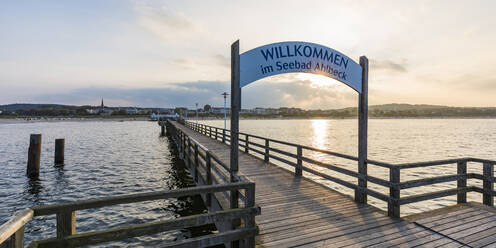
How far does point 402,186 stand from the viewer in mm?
5277

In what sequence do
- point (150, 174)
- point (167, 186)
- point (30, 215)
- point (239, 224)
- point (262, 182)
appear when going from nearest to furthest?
point (30, 215) → point (239, 224) → point (262, 182) → point (167, 186) → point (150, 174)

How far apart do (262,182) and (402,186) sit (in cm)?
382

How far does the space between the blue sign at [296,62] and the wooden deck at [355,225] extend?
2.26m

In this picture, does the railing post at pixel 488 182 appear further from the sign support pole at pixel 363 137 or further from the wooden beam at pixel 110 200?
the wooden beam at pixel 110 200

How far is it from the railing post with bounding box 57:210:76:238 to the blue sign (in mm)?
3734

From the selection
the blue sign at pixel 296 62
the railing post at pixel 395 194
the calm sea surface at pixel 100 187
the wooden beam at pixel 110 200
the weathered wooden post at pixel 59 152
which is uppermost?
the blue sign at pixel 296 62

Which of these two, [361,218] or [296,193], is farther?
[296,193]

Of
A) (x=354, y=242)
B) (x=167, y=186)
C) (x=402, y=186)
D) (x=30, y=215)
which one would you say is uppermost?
(x=30, y=215)

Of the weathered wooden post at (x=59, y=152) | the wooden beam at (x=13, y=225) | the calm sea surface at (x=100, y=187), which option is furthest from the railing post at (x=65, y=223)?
the weathered wooden post at (x=59, y=152)

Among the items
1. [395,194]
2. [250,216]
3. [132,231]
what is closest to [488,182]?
[395,194]

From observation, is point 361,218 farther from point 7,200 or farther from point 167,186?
point 7,200

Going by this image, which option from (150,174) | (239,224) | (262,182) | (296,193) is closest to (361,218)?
(296,193)

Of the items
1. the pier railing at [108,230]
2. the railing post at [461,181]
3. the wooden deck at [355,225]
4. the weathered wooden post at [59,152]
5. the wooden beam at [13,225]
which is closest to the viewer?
the wooden beam at [13,225]

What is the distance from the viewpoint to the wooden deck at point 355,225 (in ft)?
13.6
